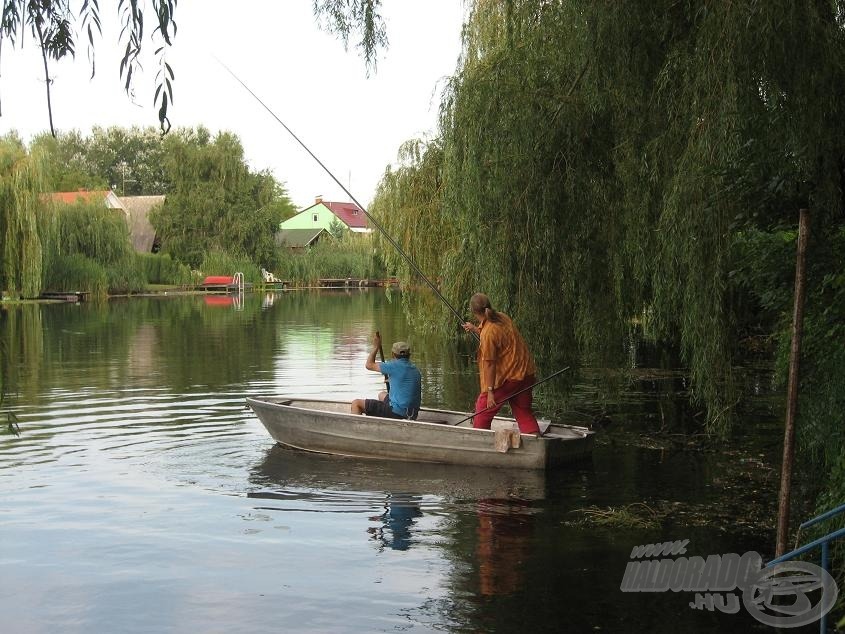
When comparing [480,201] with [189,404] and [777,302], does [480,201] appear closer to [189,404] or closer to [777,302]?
[777,302]

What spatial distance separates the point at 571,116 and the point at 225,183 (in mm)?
Answer: 58536

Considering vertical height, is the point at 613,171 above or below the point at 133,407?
above

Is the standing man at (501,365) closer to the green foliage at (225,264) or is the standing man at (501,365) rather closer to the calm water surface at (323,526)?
the calm water surface at (323,526)

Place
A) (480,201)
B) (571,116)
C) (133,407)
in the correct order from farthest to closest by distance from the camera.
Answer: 1. (133,407)
2. (480,201)
3. (571,116)

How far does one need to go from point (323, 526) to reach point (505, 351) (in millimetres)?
2812

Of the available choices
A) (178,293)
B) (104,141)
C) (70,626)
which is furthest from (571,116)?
(104,141)

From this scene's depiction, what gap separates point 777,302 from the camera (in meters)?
8.00

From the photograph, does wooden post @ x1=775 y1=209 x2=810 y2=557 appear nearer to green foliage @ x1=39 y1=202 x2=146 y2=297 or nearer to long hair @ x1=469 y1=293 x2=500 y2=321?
long hair @ x1=469 y1=293 x2=500 y2=321

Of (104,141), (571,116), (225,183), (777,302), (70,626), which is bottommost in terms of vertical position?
(70,626)

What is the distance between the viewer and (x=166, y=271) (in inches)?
2516

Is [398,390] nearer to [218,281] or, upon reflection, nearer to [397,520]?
[397,520]

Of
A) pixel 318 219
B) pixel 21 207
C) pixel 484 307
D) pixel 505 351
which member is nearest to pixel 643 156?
pixel 484 307

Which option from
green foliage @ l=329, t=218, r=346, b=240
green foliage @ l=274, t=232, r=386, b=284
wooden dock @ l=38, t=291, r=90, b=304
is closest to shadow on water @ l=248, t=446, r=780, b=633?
wooden dock @ l=38, t=291, r=90, b=304

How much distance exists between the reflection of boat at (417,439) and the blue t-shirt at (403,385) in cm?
37
